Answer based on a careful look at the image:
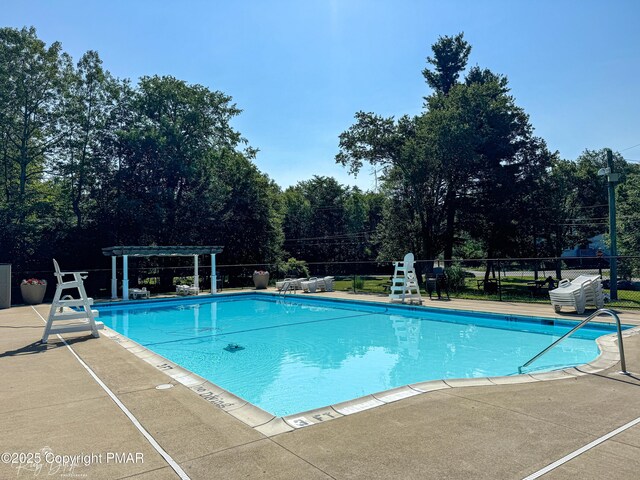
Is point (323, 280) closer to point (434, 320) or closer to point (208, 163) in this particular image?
point (434, 320)

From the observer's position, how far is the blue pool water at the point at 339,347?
19.0 feet

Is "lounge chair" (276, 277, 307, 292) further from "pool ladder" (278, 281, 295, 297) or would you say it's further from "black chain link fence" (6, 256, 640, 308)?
"black chain link fence" (6, 256, 640, 308)

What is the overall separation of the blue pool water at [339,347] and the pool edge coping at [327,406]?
3.16ft

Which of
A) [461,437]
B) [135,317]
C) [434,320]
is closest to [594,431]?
[461,437]

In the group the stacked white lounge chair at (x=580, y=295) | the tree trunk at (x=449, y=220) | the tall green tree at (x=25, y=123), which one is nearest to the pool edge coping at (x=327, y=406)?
the stacked white lounge chair at (x=580, y=295)

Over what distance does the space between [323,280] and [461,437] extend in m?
14.7

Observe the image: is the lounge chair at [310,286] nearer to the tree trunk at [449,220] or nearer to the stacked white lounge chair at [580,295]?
the tree trunk at [449,220]

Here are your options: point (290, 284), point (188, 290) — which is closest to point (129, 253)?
point (188, 290)

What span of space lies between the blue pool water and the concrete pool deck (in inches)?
67.5

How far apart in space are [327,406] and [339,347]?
4573mm

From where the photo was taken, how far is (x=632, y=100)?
46.9 ft

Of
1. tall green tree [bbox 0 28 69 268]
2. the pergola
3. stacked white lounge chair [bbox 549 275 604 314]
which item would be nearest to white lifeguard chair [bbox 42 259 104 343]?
the pergola

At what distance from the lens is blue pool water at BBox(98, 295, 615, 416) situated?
580 centimetres

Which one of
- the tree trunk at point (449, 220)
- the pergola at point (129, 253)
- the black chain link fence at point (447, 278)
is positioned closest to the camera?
the black chain link fence at point (447, 278)
